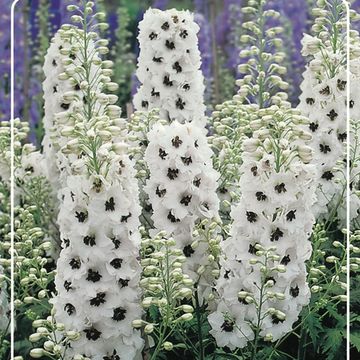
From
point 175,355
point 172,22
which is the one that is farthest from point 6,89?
Answer: point 175,355

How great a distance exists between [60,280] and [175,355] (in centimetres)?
72

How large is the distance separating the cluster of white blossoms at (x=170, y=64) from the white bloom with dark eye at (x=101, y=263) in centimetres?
93

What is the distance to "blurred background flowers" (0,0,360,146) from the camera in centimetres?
588

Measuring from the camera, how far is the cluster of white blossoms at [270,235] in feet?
10.8

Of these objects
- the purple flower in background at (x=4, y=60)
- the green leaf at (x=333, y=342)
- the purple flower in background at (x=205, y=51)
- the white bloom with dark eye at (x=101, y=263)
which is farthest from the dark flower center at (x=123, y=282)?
the purple flower in background at (x=4, y=60)

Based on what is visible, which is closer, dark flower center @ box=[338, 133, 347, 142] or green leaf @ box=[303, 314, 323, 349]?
green leaf @ box=[303, 314, 323, 349]

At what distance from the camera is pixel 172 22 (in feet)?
13.5

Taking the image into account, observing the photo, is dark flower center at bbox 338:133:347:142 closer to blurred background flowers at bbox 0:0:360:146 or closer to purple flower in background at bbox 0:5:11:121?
blurred background flowers at bbox 0:0:360:146

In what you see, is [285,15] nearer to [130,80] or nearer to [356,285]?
[130,80]

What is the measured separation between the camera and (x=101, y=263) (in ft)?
10.9

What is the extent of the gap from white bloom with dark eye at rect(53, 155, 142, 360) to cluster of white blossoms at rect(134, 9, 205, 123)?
928 mm

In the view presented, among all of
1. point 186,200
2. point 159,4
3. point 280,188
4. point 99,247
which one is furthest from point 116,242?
point 159,4

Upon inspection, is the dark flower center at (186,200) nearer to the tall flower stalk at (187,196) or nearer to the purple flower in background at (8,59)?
the tall flower stalk at (187,196)

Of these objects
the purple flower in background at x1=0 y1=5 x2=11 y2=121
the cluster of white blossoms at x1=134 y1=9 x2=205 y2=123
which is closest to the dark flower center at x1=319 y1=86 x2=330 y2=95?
the cluster of white blossoms at x1=134 y1=9 x2=205 y2=123
